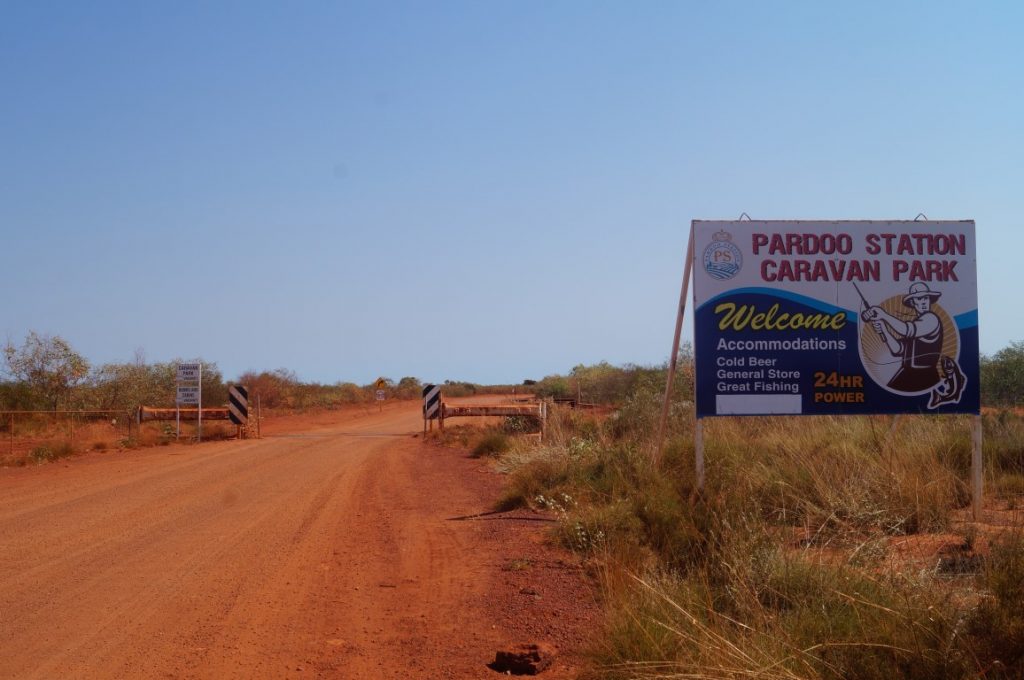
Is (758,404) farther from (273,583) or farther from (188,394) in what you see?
(188,394)

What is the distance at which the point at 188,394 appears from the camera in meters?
27.8

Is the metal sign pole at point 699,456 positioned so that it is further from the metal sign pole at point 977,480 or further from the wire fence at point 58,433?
the wire fence at point 58,433

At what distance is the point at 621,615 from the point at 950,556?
3.64 meters

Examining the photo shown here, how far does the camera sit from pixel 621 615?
17.4 feet

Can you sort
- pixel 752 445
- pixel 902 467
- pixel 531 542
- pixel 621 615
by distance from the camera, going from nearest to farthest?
1. pixel 621 615
2. pixel 531 542
3. pixel 902 467
4. pixel 752 445

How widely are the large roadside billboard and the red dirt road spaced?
3499 millimetres

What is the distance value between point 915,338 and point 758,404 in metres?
2.25

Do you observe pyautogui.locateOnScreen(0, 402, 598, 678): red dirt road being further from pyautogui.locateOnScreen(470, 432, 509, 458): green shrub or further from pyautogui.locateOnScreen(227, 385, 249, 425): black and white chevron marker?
pyautogui.locateOnScreen(227, 385, 249, 425): black and white chevron marker

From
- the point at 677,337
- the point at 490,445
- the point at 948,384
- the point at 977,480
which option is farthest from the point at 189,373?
the point at 977,480

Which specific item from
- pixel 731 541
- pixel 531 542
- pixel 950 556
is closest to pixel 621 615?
pixel 731 541

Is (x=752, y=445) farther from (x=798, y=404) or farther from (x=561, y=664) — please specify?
(x=561, y=664)

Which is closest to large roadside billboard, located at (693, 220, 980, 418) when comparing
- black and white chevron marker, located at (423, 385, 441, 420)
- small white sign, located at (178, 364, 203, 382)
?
black and white chevron marker, located at (423, 385, 441, 420)

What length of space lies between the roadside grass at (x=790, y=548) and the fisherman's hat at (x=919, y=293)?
1833mm

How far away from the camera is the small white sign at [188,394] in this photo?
2772 cm
